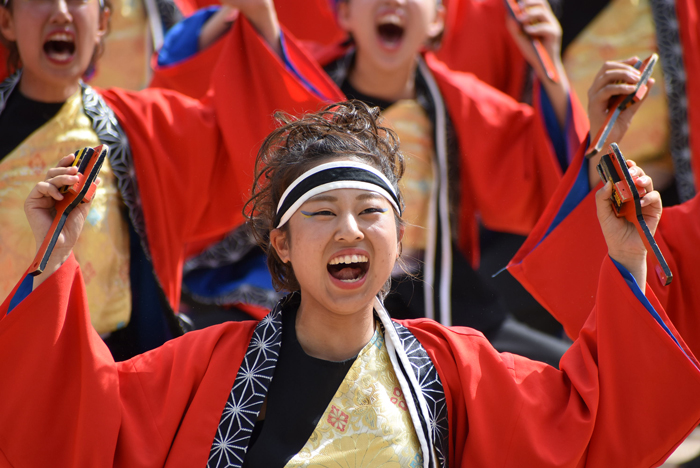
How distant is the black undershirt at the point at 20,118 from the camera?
1.85 m

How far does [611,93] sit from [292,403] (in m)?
0.96

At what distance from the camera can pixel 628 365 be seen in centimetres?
120

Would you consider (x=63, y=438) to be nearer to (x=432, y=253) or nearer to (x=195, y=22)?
(x=432, y=253)

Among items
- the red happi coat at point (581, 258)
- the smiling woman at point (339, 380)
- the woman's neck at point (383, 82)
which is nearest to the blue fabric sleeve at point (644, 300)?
the smiling woman at point (339, 380)

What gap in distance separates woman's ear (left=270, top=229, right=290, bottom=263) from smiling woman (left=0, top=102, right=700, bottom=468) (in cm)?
3

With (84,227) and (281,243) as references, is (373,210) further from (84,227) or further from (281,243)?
(84,227)

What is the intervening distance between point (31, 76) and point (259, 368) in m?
1.13

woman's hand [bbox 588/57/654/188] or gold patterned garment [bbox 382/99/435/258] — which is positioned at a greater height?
woman's hand [bbox 588/57/654/188]

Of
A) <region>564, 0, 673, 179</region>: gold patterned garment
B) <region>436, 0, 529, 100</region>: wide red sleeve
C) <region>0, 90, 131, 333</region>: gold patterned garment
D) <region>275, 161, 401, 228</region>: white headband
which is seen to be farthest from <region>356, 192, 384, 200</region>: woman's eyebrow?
<region>564, 0, 673, 179</region>: gold patterned garment

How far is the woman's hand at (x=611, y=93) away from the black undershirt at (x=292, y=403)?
2.52 ft

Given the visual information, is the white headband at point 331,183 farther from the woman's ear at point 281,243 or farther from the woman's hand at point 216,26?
the woman's hand at point 216,26

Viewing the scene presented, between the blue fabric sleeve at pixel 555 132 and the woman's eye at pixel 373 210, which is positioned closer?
the woman's eye at pixel 373 210

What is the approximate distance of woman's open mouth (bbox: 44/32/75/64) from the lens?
186cm

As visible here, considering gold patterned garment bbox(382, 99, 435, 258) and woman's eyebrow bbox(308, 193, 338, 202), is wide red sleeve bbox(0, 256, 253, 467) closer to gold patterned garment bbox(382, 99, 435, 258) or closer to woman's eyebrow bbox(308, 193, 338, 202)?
woman's eyebrow bbox(308, 193, 338, 202)
